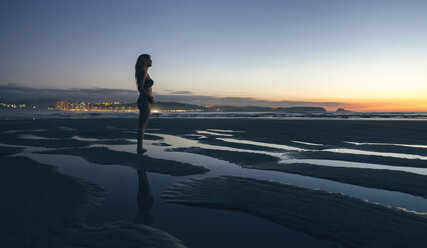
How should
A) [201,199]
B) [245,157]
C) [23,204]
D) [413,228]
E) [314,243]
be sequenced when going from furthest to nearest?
1. [245,157]
2. [201,199]
3. [23,204]
4. [413,228]
5. [314,243]

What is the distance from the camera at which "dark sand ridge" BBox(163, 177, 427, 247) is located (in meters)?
2.52

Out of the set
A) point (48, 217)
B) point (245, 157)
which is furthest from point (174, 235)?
point (245, 157)

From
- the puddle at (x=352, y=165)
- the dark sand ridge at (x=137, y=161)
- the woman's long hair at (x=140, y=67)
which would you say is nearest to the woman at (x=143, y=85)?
the woman's long hair at (x=140, y=67)

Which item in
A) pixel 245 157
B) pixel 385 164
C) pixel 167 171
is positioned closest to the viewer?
pixel 167 171

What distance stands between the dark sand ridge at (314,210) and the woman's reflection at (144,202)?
276 mm

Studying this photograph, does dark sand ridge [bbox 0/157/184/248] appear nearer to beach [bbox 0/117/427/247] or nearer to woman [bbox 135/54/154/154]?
beach [bbox 0/117/427/247]

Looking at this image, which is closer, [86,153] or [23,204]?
[23,204]

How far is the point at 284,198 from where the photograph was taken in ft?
11.8

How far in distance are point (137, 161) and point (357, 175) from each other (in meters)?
4.82

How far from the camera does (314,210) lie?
3.17m

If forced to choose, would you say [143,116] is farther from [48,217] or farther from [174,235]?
[174,235]

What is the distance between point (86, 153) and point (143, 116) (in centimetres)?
190

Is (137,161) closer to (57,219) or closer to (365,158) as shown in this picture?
(57,219)

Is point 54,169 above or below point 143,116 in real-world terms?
below
